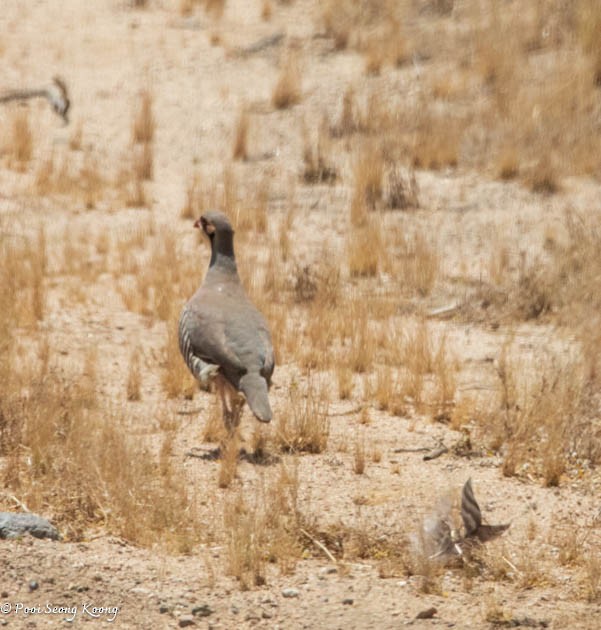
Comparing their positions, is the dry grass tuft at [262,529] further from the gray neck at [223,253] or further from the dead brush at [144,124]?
the dead brush at [144,124]

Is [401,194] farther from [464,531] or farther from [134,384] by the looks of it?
[464,531]

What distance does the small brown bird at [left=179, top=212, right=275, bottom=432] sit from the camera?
29.4 ft

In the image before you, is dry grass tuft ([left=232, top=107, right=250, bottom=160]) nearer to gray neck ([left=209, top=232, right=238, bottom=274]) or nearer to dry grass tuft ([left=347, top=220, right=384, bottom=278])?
dry grass tuft ([left=347, top=220, right=384, bottom=278])

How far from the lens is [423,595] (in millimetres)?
7234

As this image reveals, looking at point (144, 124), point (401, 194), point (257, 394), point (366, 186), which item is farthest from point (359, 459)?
point (144, 124)

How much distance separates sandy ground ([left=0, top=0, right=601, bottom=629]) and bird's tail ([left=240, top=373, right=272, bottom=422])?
0.46m

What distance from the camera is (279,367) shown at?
11.2 metres

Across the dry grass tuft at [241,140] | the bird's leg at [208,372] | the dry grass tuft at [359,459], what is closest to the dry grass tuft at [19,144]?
the dry grass tuft at [241,140]

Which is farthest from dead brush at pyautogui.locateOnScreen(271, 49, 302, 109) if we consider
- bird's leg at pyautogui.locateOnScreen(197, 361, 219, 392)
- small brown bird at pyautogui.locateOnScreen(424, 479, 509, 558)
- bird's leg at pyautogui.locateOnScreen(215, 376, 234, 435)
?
small brown bird at pyautogui.locateOnScreen(424, 479, 509, 558)

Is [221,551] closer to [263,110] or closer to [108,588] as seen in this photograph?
[108,588]

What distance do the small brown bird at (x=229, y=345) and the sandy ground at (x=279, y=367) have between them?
471 millimetres

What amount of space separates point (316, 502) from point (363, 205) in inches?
282

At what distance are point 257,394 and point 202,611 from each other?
6.66ft

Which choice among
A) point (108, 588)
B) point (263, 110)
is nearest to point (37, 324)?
point (108, 588)
